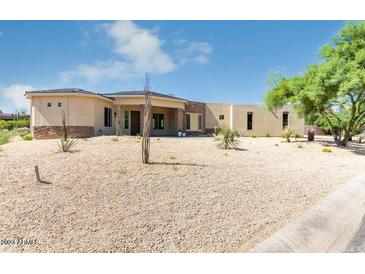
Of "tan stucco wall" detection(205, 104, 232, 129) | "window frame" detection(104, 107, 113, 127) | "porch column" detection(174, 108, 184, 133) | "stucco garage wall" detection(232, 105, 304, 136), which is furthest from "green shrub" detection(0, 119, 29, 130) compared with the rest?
"stucco garage wall" detection(232, 105, 304, 136)

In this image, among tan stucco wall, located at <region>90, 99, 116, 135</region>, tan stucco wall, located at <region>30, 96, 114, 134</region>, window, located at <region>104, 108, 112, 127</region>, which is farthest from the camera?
window, located at <region>104, 108, 112, 127</region>

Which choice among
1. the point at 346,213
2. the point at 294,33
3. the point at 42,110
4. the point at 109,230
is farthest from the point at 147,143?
the point at 42,110

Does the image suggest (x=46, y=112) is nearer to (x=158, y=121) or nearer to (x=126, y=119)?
(x=126, y=119)

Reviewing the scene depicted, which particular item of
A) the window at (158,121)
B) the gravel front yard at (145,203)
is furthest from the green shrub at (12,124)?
the gravel front yard at (145,203)

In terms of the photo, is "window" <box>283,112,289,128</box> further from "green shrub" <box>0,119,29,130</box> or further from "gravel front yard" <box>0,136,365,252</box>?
"green shrub" <box>0,119,29,130</box>

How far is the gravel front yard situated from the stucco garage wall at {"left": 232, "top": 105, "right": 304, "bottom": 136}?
2222 centimetres

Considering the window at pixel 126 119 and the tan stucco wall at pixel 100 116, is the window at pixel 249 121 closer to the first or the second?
the window at pixel 126 119

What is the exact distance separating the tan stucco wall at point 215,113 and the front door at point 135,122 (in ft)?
30.6

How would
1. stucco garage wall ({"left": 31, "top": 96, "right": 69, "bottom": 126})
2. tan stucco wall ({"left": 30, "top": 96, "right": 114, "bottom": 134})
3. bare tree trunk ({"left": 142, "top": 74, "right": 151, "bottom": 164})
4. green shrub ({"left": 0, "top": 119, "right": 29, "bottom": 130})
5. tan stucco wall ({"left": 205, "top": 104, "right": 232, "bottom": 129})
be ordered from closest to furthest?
bare tree trunk ({"left": 142, "top": 74, "right": 151, "bottom": 164}) < tan stucco wall ({"left": 30, "top": 96, "right": 114, "bottom": 134}) < stucco garage wall ({"left": 31, "top": 96, "right": 69, "bottom": 126}) < green shrub ({"left": 0, "top": 119, "right": 29, "bottom": 130}) < tan stucco wall ({"left": 205, "top": 104, "right": 232, "bottom": 129})

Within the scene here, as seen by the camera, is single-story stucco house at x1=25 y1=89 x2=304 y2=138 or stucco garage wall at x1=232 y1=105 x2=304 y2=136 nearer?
single-story stucco house at x1=25 y1=89 x2=304 y2=138

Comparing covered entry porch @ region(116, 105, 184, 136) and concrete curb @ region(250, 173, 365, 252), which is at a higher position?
covered entry porch @ region(116, 105, 184, 136)

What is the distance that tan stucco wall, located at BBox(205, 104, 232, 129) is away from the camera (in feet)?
100

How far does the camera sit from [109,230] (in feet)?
13.5

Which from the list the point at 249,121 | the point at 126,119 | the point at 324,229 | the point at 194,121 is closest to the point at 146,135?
the point at 324,229
